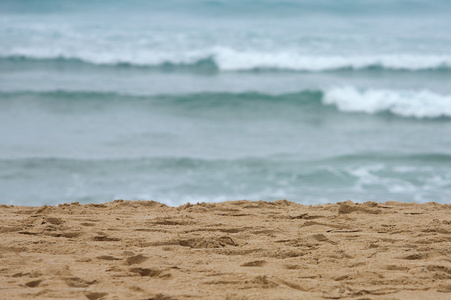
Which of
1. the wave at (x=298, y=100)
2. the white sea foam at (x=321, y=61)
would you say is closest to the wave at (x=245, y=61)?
the white sea foam at (x=321, y=61)

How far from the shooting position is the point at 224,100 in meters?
12.4

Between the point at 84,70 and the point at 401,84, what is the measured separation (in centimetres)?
951

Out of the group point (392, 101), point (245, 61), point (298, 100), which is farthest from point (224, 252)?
point (245, 61)

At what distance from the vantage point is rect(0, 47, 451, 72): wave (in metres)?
15.6

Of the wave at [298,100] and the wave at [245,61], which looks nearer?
the wave at [298,100]

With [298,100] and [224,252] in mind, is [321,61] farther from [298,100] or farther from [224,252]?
[224,252]

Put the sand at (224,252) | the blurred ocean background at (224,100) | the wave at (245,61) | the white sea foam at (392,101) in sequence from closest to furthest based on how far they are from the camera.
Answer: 1. the sand at (224,252)
2. the blurred ocean background at (224,100)
3. the white sea foam at (392,101)
4. the wave at (245,61)

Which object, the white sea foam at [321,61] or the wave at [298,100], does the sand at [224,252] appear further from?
the white sea foam at [321,61]

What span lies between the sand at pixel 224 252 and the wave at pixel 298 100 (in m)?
7.80

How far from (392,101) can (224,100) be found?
415 cm

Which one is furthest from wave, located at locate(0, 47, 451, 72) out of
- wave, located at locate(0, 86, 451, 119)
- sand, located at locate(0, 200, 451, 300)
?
sand, located at locate(0, 200, 451, 300)

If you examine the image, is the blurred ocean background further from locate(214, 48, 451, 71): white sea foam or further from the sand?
the sand

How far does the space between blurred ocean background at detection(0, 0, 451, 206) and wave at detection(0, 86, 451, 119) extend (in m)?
0.05

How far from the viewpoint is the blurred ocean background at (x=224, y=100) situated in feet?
23.8
